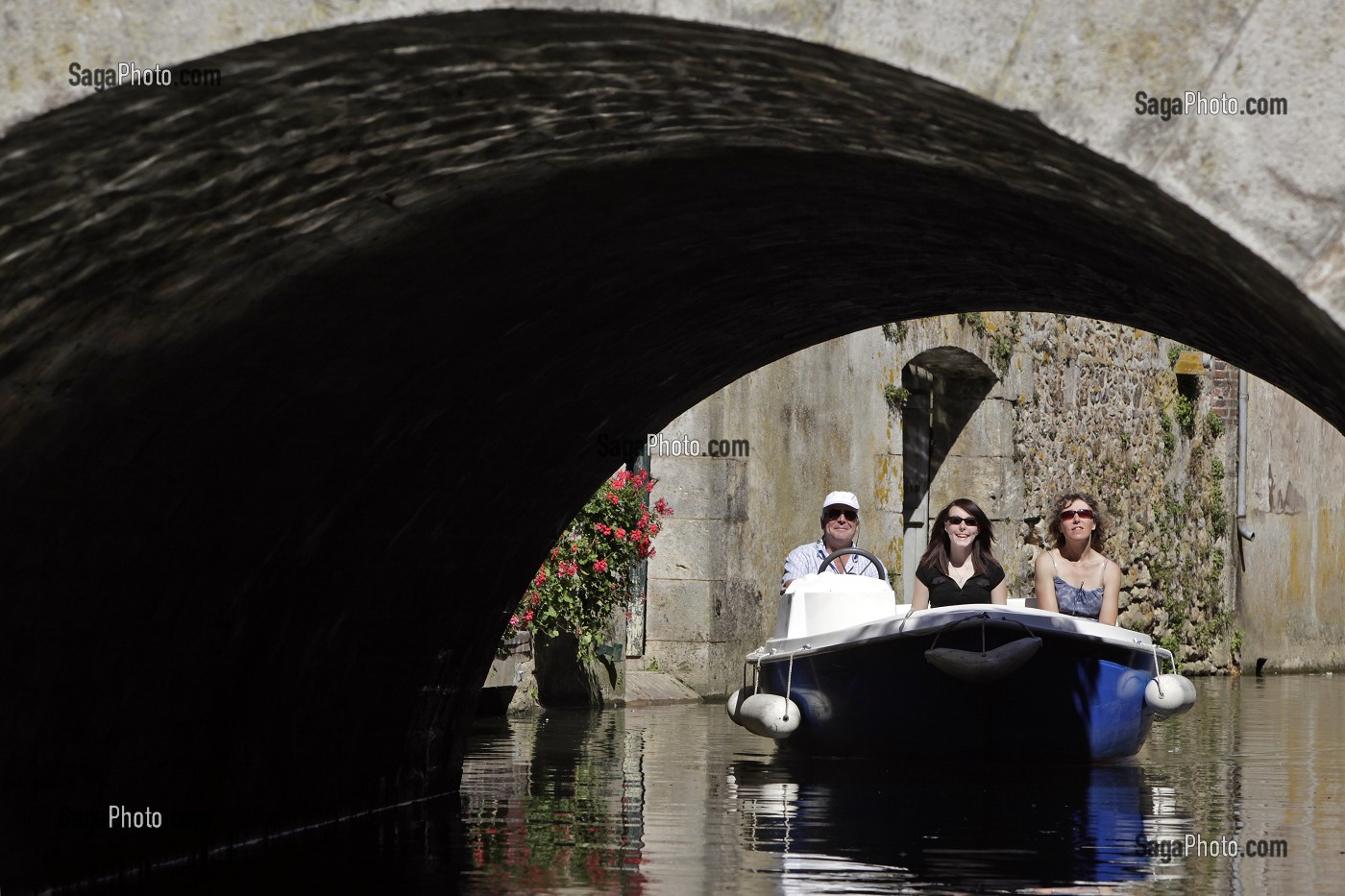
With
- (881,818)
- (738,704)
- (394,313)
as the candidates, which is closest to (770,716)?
(738,704)

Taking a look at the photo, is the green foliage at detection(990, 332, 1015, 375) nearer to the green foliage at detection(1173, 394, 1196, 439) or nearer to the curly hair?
the green foliage at detection(1173, 394, 1196, 439)

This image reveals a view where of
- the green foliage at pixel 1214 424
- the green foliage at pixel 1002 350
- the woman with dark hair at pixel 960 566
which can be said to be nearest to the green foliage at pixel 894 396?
the green foliage at pixel 1002 350

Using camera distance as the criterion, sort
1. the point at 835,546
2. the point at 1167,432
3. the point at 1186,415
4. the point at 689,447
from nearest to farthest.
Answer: the point at 835,546 < the point at 689,447 < the point at 1167,432 < the point at 1186,415

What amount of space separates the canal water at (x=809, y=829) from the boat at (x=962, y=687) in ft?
0.42

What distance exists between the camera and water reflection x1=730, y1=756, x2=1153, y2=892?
6.11 meters

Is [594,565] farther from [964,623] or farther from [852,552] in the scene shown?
[964,623]

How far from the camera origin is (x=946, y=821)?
7.45 metres

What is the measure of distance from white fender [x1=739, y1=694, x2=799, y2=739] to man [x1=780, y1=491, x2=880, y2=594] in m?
0.88

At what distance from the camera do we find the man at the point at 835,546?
1029cm

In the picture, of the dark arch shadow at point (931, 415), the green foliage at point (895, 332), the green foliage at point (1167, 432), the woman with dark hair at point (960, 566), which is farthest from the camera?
the green foliage at point (1167, 432)

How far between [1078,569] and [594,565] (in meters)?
3.78

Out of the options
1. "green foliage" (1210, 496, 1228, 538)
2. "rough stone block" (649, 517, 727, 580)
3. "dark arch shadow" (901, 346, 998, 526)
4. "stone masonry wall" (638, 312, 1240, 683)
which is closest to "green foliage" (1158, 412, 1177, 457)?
"stone masonry wall" (638, 312, 1240, 683)

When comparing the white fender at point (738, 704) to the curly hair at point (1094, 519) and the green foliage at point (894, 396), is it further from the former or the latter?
the green foliage at point (894, 396)

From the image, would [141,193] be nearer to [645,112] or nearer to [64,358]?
[64,358]
